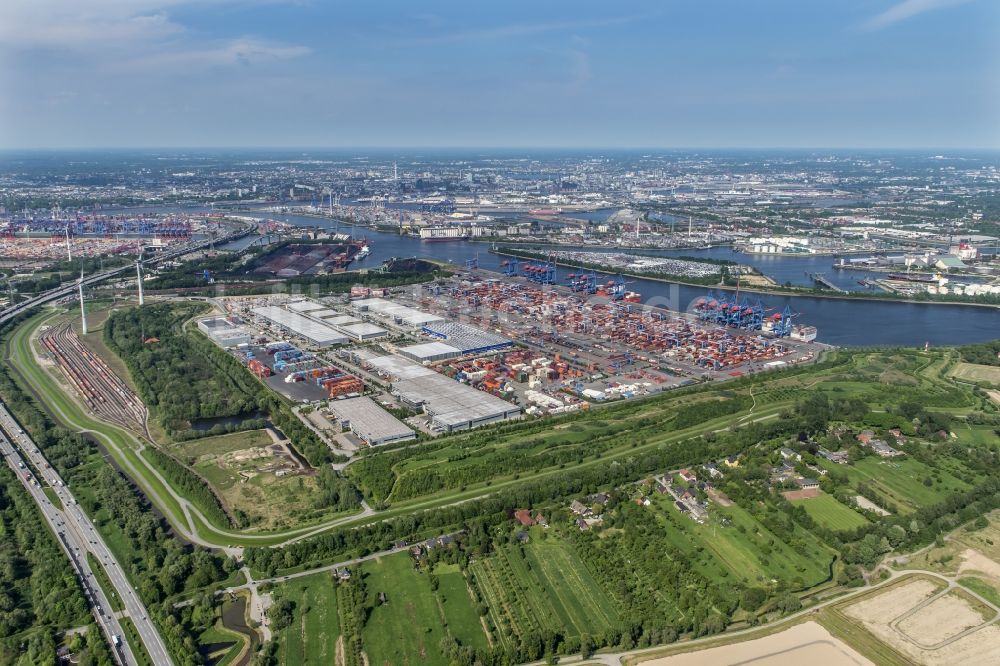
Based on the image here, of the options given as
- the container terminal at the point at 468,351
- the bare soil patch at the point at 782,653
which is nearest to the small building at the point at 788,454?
the container terminal at the point at 468,351

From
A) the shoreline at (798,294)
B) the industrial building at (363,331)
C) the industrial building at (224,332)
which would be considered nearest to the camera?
the industrial building at (224,332)

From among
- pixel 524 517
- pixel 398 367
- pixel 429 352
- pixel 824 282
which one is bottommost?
pixel 524 517

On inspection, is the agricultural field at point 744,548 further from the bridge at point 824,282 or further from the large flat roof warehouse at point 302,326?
the bridge at point 824,282

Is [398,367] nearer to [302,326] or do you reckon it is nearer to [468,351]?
[468,351]

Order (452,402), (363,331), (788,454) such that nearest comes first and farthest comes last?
1. (788,454)
2. (452,402)
3. (363,331)

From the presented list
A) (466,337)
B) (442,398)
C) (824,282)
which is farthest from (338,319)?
(824,282)

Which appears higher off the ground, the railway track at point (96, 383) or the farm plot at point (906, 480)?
the railway track at point (96, 383)
